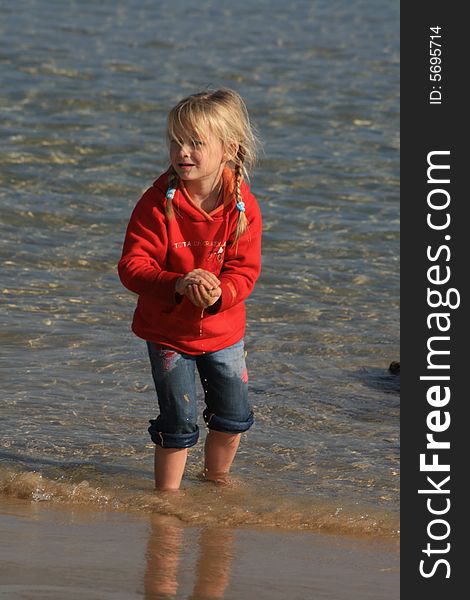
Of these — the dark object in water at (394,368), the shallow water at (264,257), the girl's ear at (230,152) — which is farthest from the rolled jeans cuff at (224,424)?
the dark object in water at (394,368)

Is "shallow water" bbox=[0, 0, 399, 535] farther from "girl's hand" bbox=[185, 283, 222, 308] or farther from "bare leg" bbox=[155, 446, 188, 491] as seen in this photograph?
"girl's hand" bbox=[185, 283, 222, 308]

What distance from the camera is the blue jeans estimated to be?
4.34m

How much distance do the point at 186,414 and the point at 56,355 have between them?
187cm

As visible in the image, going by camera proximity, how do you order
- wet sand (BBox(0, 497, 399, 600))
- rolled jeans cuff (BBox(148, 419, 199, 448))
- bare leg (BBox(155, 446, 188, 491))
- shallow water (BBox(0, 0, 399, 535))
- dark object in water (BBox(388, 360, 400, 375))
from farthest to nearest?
dark object in water (BBox(388, 360, 400, 375))
shallow water (BBox(0, 0, 399, 535))
bare leg (BBox(155, 446, 188, 491))
rolled jeans cuff (BBox(148, 419, 199, 448))
wet sand (BBox(0, 497, 399, 600))

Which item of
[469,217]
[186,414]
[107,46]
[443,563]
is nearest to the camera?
[443,563]

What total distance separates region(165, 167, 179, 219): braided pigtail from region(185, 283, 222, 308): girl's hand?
0.32 metres

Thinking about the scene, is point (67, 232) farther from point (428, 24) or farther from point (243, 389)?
point (243, 389)

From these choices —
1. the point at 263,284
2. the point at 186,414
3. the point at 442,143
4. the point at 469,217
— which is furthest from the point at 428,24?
the point at 186,414

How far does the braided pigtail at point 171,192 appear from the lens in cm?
421

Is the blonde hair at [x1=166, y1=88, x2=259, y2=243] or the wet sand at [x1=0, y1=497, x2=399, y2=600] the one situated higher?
the blonde hair at [x1=166, y1=88, x2=259, y2=243]

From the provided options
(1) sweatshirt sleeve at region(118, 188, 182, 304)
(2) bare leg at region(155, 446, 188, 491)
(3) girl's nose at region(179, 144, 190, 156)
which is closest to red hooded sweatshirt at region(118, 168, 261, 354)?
(1) sweatshirt sleeve at region(118, 188, 182, 304)

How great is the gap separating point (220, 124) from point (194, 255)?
1.53ft

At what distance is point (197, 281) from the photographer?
158 inches

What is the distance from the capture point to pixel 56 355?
241 inches
